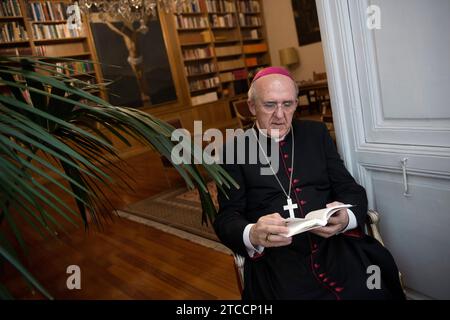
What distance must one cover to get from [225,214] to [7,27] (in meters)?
5.43

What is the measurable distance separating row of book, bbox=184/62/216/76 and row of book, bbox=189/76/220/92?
0.18 metres

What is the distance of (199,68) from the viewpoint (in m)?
7.50

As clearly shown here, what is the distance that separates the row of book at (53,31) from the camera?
541 centimetres

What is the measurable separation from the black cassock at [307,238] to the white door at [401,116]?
140 mm

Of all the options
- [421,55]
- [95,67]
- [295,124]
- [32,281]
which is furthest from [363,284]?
[95,67]

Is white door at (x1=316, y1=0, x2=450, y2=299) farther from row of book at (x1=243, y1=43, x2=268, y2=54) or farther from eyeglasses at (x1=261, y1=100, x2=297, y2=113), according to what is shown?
row of book at (x1=243, y1=43, x2=268, y2=54)

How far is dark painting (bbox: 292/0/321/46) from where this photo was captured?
7570mm

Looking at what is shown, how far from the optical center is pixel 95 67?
5895 mm

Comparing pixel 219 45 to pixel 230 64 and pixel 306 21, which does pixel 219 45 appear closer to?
pixel 230 64

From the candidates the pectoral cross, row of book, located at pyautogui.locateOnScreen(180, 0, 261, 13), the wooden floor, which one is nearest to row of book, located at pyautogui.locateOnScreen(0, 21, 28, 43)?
row of book, located at pyautogui.locateOnScreen(180, 0, 261, 13)

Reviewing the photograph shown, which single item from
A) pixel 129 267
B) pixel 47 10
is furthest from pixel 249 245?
pixel 47 10

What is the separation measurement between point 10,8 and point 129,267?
480 cm

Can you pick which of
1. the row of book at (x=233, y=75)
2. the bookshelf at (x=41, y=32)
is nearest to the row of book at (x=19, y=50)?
the bookshelf at (x=41, y=32)
